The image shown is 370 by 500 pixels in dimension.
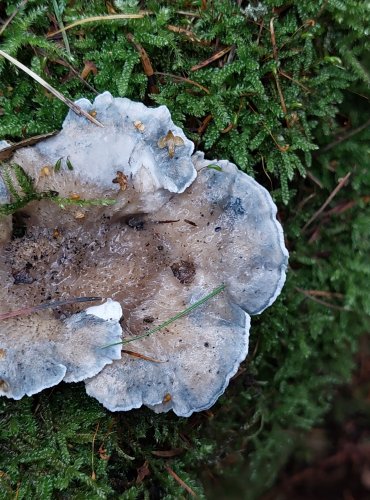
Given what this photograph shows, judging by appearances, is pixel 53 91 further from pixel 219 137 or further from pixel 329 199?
pixel 329 199

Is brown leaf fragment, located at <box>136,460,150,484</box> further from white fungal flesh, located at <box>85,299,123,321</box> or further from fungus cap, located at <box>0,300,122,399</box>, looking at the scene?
white fungal flesh, located at <box>85,299,123,321</box>

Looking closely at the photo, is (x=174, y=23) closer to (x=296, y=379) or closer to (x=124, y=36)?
(x=124, y=36)

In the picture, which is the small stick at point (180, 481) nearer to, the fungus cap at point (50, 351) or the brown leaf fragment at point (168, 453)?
the brown leaf fragment at point (168, 453)

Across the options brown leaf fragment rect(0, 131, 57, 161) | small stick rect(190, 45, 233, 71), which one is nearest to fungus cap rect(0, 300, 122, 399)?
brown leaf fragment rect(0, 131, 57, 161)

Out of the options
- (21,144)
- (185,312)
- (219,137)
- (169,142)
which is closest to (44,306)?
(185,312)

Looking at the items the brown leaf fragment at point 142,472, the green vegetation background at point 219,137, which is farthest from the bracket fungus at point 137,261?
the brown leaf fragment at point 142,472

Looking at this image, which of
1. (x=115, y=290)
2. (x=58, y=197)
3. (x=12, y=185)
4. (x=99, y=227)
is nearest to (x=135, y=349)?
(x=115, y=290)

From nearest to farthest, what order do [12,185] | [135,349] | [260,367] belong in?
1. [12,185]
2. [135,349]
3. [260,367]
